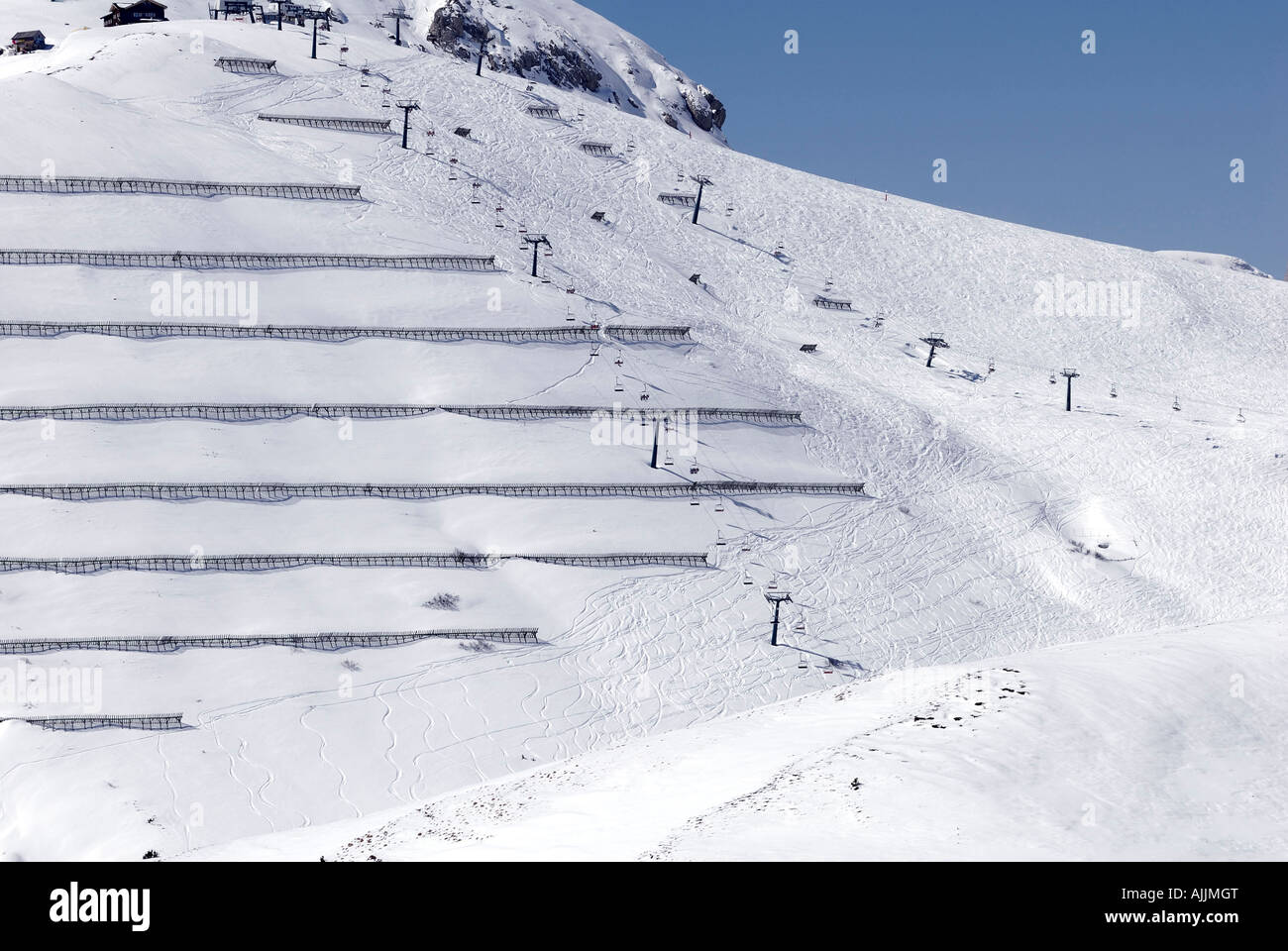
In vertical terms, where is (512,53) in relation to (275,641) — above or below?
above

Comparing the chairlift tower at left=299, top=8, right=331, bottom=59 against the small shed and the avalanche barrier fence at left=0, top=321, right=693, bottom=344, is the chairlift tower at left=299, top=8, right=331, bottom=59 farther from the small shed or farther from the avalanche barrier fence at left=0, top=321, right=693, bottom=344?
the avalanche barrier fence at left=0, top=321, right=693, bottom=344

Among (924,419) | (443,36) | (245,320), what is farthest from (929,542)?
(443,36)

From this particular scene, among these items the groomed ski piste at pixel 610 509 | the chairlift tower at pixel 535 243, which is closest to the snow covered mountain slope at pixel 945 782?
the groomed ski piste at pixel 610 509

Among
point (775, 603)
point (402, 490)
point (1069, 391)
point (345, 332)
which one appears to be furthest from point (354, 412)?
point (1069, 391)

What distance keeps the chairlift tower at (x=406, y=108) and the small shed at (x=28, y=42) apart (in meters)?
41.6

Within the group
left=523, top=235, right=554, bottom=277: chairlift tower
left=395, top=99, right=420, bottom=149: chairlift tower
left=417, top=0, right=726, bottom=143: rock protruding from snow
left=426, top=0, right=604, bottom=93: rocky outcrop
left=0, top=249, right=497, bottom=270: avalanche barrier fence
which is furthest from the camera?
left=417, top=0, right=726, bottom=143: rock protruding from snow

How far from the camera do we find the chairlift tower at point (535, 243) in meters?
79.7

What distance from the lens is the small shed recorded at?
12138 centimetres

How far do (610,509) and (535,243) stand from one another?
70.4 feet

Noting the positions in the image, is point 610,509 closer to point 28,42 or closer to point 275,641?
point 275,641

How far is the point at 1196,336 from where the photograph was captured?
9312 cm

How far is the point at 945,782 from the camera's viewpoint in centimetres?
3469

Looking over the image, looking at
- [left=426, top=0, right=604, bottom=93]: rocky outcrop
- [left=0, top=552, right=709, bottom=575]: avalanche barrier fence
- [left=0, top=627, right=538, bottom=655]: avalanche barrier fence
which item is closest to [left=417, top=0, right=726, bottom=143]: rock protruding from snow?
[left=426, top=0, right=604, bottom=93]: rocky outcrop

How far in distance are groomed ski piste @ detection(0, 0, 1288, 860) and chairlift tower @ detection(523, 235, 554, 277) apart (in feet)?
4.04
